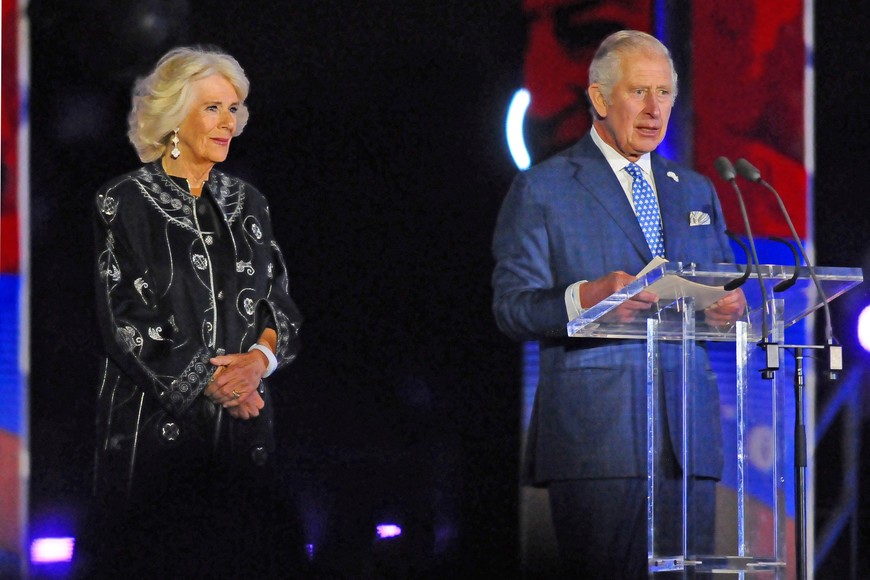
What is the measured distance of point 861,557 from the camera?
4.84m

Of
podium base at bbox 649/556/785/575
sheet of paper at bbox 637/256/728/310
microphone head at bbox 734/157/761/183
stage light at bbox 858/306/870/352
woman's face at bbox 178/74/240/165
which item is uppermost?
woman's face at bbox 178/74/240/165

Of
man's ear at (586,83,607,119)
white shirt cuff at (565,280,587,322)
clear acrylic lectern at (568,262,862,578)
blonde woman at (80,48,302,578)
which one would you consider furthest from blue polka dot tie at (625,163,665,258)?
blonde woman at (80,48,302,578)

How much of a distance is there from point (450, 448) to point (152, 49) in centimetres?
182

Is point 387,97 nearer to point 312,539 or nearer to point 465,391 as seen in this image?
point 465,391

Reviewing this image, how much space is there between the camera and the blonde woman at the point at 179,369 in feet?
13.6

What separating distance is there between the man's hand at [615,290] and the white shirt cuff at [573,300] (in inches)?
1.7

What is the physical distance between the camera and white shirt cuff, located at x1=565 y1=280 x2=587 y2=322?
159 inches

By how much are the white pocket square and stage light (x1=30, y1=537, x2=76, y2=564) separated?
2450 mm

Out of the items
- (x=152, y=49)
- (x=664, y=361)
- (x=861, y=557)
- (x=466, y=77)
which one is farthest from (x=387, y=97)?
(x=861, y=557)

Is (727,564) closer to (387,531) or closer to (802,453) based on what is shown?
(802,453)

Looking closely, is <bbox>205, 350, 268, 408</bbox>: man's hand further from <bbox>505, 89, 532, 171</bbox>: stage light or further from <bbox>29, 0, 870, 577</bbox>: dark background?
<bbox>505, 89, 532, 171</bbox>: stage light

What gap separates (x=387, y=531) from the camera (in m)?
4.44

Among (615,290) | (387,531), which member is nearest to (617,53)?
(615,290)

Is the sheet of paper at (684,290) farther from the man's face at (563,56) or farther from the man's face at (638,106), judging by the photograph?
the man's face at (563,56)
